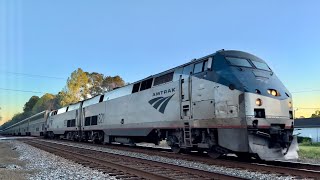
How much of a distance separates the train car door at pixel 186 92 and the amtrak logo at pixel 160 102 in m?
1.02

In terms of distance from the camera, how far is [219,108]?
38.6 ft

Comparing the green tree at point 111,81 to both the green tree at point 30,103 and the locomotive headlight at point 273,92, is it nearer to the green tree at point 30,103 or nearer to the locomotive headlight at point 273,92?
the locomotive headlight at point 273,92

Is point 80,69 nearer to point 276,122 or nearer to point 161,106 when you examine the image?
point 161,106

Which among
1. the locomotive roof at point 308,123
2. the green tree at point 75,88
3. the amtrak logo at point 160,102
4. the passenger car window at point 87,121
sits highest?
the green tree at point 75,88

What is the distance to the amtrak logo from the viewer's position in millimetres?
15266

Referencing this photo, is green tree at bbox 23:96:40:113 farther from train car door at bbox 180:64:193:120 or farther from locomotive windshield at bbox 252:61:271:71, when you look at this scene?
locomotive windshield at bbox 252:61:271:71

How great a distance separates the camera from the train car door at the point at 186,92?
13554 mm

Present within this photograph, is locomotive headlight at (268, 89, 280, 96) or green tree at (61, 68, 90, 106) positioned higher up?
green tree at (61, 68, 90, 106)

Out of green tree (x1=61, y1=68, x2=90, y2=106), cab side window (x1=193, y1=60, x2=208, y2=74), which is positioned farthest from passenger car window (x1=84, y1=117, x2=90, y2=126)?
green tree (x1=61, y1=68, x2=90, y2=106)

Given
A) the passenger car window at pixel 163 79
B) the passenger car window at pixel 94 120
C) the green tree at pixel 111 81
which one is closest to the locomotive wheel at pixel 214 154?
the passenger car window at pixel 163 79

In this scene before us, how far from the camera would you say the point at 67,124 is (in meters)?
33.5

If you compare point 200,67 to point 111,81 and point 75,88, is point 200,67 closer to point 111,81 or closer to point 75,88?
point 75,88

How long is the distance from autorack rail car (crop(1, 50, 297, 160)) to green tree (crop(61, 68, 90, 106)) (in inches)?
2014

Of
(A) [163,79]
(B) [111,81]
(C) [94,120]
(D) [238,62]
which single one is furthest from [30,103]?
(D) [238,62]
